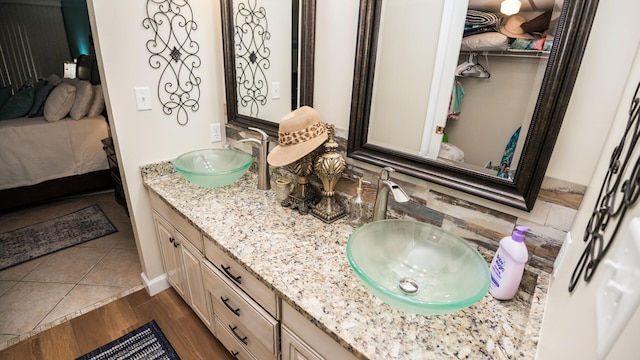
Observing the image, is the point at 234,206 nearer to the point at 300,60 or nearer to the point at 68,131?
the point at 300,60

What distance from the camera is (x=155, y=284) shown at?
1987 millimetres

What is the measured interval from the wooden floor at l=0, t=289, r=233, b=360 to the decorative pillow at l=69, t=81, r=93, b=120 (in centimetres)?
220

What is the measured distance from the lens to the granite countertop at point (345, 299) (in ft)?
2.53

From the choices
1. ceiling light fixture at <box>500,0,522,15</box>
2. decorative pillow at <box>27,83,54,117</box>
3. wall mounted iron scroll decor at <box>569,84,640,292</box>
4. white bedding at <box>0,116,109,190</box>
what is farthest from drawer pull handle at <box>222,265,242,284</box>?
decorative pillow at <box>27,83,54,117</box>

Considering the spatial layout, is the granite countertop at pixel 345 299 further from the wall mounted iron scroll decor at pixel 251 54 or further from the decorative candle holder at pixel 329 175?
the wall mounted iron scroll decor at pixel 251 54

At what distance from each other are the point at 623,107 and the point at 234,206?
4.48 ft

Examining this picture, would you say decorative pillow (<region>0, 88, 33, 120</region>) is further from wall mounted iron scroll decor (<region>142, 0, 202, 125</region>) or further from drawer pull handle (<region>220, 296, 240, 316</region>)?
drawer pull handle (<region>220, 296, 240, 316</region>)

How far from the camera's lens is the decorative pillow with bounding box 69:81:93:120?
312 centimetres

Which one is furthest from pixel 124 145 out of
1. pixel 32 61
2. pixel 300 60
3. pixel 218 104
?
pixel 32 61

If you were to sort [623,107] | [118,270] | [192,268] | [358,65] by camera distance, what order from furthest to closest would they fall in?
[118,270] < [192,268] < [358,65] < [623,107]

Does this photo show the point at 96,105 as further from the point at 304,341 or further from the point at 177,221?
the point at 304,341

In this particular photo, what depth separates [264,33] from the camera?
5.35 ft

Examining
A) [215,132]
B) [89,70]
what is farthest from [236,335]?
[89,70]

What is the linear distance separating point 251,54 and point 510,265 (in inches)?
62.1
